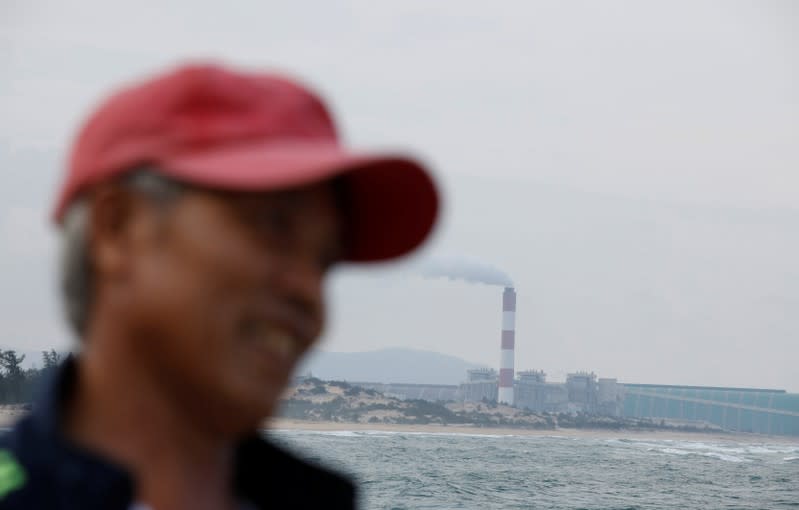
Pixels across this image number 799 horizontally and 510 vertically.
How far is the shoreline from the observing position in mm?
59062

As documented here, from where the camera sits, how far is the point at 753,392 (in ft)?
245

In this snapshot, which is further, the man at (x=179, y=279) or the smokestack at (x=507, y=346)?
the smokestack at (x=507, y=346)

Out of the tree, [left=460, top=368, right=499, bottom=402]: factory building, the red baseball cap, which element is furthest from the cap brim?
[left=460, top=368, right=499, bottom=402]: factory building

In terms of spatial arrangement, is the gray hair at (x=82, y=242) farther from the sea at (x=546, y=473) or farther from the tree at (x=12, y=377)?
the tree at (x=12, y=377)

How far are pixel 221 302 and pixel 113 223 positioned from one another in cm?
8

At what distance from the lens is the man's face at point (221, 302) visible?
2.28 feet

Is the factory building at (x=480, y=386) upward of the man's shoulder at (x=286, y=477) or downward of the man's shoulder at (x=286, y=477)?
upward

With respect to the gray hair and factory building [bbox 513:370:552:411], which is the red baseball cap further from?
factory building [bbox 513:370:552:411]

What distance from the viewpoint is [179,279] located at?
69cm

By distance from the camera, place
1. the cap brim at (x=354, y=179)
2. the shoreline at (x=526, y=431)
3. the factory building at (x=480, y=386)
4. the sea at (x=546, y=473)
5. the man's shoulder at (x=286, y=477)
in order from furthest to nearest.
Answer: the factory building at (x=480, y=386), the shoreline at (x=526, y=431), the sea at (x=546, y=473), the man's shoulder at (x=286, y=477), the cap brim at (x=354, y=179)

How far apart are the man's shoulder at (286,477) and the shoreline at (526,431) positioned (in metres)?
55.3

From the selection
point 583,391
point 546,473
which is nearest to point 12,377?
point 546,473

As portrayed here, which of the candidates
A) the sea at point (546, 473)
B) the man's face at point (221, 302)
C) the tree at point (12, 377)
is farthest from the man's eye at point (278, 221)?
the tree at point (12, 377)

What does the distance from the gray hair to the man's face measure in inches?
0.5
